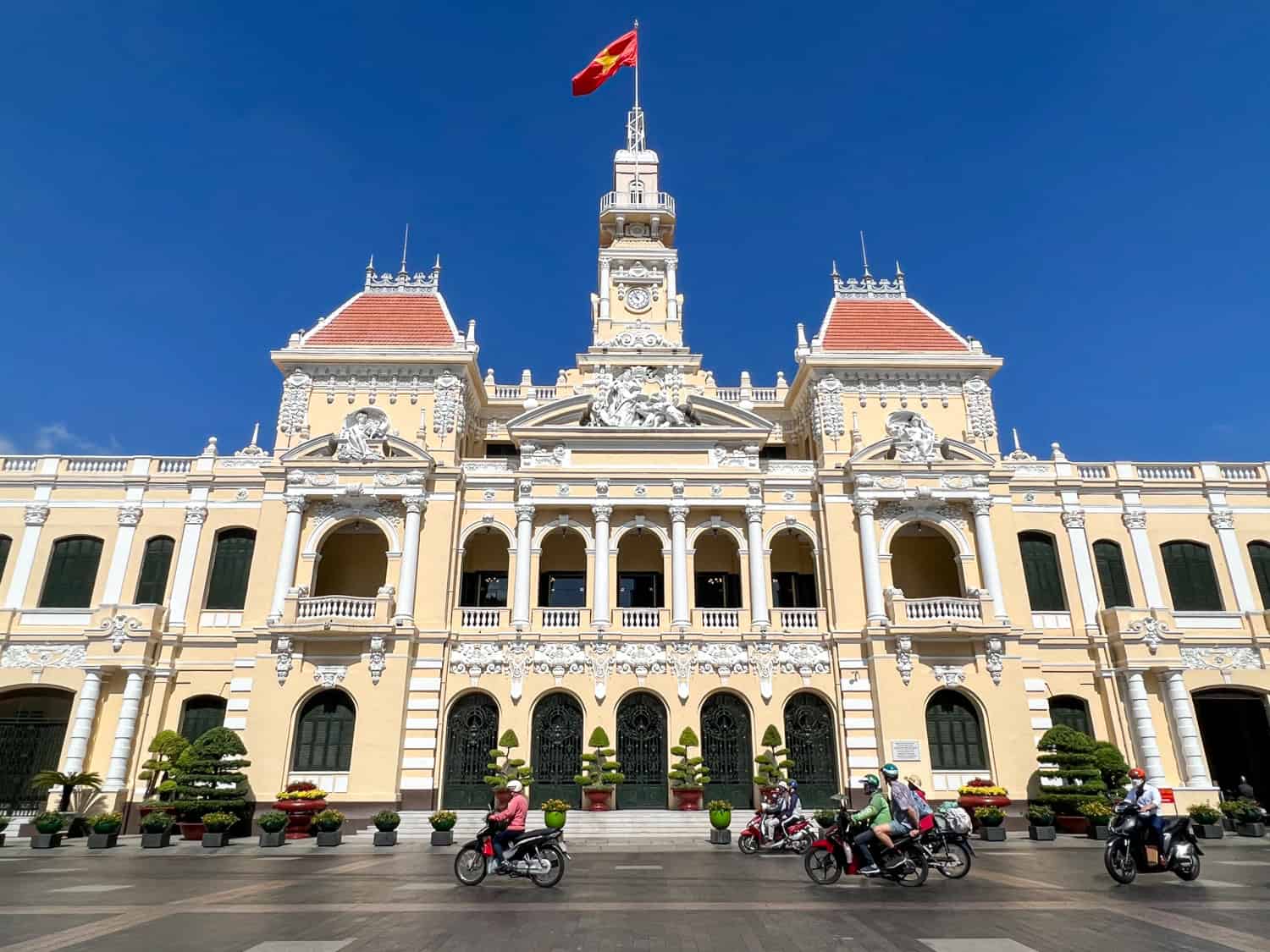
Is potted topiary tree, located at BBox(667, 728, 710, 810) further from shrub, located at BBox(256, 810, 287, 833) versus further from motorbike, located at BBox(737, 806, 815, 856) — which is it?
shrub, located at BBox(256, 810, 287, 833)

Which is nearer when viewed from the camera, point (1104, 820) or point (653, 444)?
point (1104, 820)

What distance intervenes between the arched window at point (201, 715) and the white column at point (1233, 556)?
36919 millimetres

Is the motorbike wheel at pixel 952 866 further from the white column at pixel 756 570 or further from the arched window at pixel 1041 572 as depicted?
the arched window at pixel 1041 572

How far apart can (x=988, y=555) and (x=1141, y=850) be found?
1637 centimetres

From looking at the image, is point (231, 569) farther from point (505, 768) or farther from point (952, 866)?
point (952, 866)

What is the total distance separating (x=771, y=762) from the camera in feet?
81.0

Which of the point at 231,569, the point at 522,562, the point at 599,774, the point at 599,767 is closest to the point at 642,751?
the point at 599,767

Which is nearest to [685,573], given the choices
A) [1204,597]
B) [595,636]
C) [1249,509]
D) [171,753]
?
[595,636]

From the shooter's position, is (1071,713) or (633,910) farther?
(1071,713)

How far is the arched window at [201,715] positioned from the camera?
27.8 meters

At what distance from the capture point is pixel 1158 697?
92.6 ft

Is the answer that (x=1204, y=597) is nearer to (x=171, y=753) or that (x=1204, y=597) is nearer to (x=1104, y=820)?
(x=1104, y=820)

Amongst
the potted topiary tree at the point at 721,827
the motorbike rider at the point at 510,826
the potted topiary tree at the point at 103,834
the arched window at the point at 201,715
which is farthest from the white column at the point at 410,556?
the motorbike rider at the point at 510,826

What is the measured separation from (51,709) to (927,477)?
32799 millimetres
